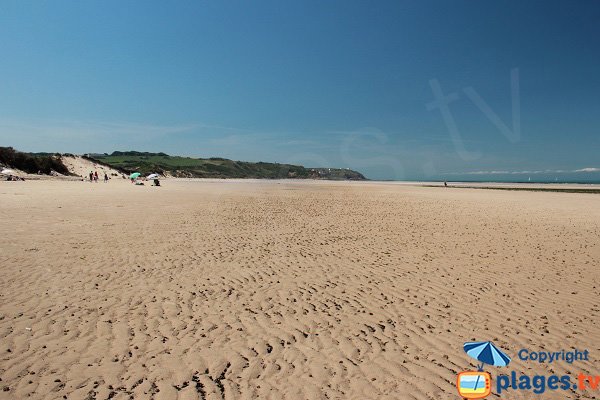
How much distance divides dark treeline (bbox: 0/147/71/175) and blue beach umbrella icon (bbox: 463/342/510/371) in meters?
87.9

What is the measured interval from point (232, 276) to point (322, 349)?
4802mm

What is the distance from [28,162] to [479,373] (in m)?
92.0

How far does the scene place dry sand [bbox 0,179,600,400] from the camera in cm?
505

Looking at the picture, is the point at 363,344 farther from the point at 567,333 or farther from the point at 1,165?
the point at 1,165

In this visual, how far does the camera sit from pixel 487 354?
5820 millimetres

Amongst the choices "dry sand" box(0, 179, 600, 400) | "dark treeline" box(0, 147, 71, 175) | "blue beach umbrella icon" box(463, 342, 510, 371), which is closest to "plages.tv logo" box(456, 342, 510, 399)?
"blue beach umbrella icon" box(463, 342, 510, 371)

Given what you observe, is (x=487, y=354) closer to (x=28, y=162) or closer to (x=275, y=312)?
(x=275, y=312)

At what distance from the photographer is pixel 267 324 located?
22.8ft

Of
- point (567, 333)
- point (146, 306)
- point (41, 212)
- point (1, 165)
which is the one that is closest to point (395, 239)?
point (567, 333)

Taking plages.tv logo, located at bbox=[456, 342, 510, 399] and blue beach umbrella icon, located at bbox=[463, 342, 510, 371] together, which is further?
blue beach umbrella icon, located at bbox=[463, 342, 510, 371]

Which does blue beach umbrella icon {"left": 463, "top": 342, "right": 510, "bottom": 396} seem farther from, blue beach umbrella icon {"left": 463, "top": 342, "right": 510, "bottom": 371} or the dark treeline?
the dark treeline

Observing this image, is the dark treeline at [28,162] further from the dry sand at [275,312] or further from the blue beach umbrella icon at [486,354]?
the blue beach umbrella icon at [486,354]

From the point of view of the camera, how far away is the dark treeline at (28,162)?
229 ft

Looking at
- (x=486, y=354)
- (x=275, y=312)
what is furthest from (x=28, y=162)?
(x=486, y=354)
